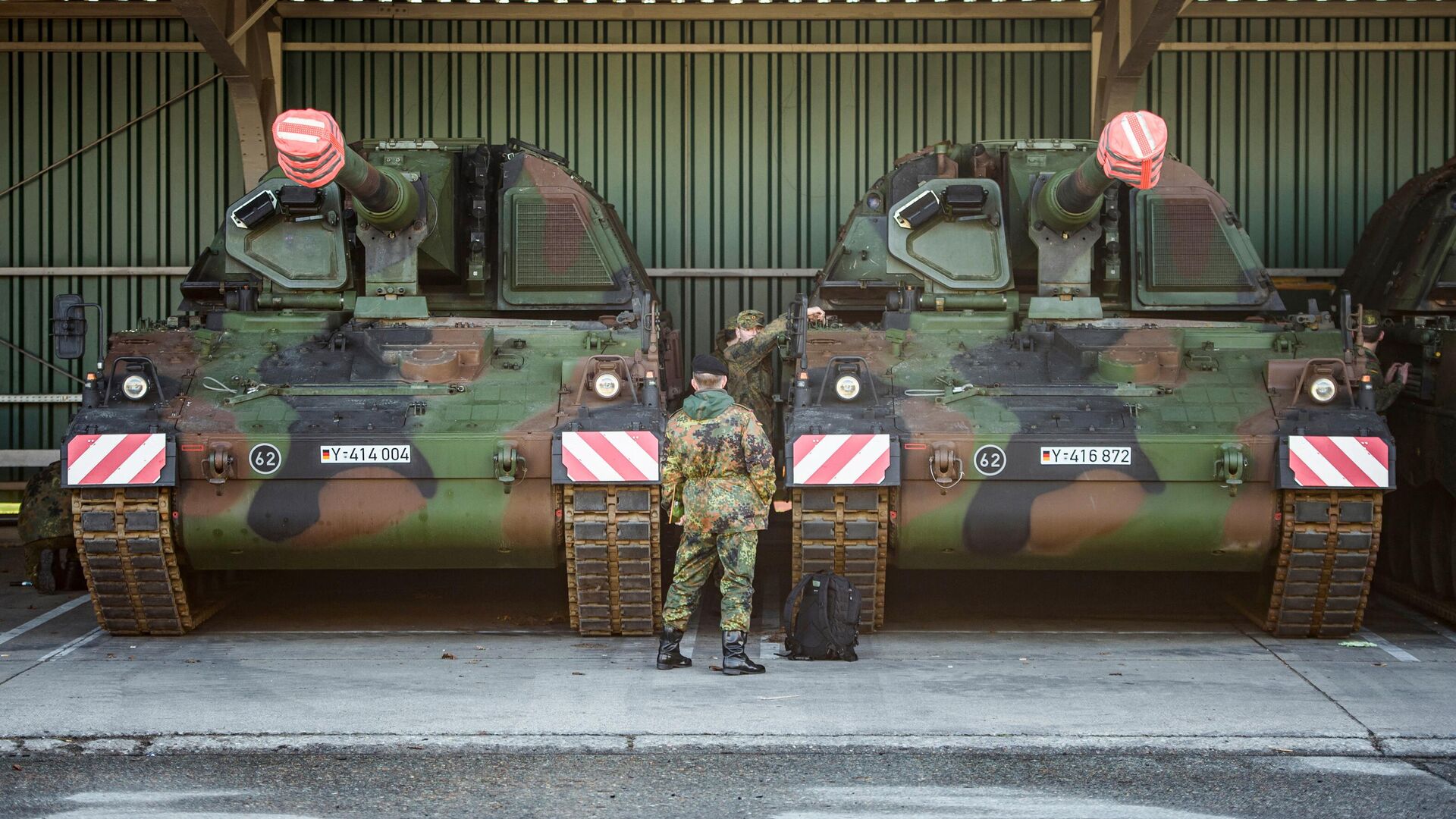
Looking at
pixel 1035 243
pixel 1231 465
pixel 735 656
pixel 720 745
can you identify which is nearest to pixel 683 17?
pixel 1035 243

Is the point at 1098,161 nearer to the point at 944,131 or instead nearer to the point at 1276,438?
the point at 1276,438

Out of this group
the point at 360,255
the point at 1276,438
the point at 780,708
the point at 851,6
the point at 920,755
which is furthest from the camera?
the point at 851,6

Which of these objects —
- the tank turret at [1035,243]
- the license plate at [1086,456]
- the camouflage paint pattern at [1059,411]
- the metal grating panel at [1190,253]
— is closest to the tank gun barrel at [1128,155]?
the tank turret at [1035,243]

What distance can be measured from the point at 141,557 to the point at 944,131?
806 cm

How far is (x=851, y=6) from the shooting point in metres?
13.4

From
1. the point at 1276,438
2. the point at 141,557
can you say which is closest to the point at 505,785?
the point at 141,557

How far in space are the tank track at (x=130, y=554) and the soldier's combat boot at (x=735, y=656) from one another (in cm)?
287

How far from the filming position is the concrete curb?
20.0 ft

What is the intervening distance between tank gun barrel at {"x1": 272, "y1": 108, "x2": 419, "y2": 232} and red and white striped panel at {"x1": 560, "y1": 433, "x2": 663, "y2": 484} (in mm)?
1866

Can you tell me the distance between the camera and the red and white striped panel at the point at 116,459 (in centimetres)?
792

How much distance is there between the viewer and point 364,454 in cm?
801

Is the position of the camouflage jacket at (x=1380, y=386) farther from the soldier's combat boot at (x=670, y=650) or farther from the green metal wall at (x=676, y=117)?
the green metal wall at (x=676, y=117)

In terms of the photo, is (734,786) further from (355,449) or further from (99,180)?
(99,180)

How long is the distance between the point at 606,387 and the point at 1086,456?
2444 mm
